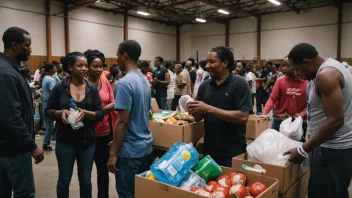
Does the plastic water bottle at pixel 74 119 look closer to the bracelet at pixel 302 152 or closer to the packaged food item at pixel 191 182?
the packaged food item at pixel 191 182

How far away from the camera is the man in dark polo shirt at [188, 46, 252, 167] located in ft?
6.46

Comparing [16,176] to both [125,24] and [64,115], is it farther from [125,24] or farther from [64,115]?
[125,24]

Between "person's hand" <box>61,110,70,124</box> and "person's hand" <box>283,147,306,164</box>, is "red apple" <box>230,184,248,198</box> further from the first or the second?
"person's hand" <box>61,110,70,124</box>

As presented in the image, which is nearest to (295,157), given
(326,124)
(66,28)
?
(326,124)

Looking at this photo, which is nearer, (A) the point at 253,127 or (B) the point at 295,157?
(B) the point at 295,157

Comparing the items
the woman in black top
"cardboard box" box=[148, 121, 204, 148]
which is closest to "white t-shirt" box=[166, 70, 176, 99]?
"cardboard box" box=[148, 121, 204, 148]

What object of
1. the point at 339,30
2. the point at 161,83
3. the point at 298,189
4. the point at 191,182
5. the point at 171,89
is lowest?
the point at 298,189

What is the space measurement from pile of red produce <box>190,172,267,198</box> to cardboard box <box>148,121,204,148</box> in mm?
867

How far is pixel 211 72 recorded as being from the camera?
2080 mm

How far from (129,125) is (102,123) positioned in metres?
0.67

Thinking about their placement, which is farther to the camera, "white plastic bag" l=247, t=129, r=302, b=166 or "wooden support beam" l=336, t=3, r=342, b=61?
"wooden support beam" l=336, t=3, r=342, b=61

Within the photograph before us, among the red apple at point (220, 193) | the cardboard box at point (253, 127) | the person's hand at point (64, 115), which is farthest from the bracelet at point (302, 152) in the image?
the person's hand at point (64, 115)

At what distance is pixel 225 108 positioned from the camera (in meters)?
2.02

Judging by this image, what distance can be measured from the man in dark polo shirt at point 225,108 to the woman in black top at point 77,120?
824mm
